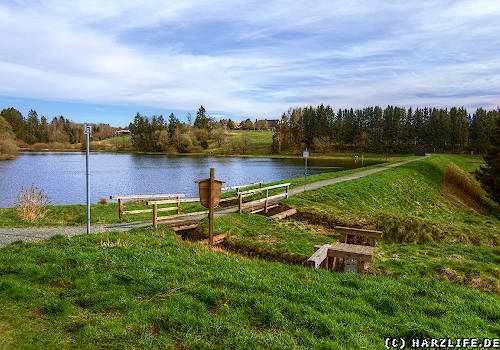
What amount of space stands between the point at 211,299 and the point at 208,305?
12 centimetres

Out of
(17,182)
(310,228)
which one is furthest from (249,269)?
(17,182)

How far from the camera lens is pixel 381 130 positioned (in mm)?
116375

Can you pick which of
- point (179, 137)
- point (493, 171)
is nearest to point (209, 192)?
point (493, 171)

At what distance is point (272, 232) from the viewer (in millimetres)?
12500

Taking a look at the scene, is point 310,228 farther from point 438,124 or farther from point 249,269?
point 438,124

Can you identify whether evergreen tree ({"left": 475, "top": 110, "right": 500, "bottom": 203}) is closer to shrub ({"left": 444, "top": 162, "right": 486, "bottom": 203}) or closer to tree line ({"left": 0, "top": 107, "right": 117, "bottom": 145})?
shrub ({"left": 444, "top": 162, "right": 486, "bottom": 203})

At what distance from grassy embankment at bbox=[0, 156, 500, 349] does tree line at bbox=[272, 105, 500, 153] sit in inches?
4124

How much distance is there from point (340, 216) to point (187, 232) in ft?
26.4

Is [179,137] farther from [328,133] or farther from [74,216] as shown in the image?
[74,216]

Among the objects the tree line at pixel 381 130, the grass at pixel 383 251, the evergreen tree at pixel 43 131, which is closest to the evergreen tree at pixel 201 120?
the tree line at pixel 381 130

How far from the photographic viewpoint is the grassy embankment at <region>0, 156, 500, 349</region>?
4.24 meters

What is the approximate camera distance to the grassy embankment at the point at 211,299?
4.24 metres

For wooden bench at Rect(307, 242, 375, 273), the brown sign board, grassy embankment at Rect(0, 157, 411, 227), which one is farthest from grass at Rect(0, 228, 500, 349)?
grassy embankment at Rect(0, 157, 411, 227)

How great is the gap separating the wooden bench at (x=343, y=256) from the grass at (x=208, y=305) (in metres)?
0.71
